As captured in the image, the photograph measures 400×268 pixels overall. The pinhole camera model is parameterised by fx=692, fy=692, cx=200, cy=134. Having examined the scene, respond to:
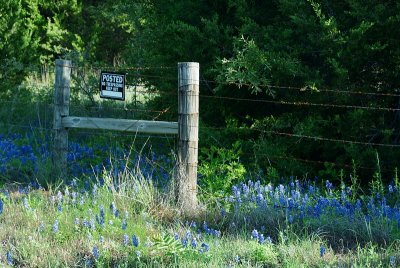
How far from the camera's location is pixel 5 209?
6371 mm

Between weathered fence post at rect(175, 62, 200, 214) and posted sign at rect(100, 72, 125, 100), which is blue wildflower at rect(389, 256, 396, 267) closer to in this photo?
weathered fence post at rect(175, 62, 200, 214)

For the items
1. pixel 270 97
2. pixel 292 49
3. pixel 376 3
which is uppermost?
pixel 376 3

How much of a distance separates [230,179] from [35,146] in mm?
3349

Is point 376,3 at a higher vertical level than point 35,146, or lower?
higher

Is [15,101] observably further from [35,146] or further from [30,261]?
[30,261]

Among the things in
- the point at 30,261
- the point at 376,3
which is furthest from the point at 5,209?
the point at 376,3

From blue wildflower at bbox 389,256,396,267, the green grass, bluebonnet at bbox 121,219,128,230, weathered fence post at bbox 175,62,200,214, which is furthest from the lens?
weathered fence post at bbox 175,62,200,214

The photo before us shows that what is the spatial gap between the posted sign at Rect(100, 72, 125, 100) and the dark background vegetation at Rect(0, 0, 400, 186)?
82 centimetres

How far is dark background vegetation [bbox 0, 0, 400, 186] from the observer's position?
7488mm

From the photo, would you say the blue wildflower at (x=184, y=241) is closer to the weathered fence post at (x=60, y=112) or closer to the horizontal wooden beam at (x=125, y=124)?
the horizontal wooden beam at (x=125, y=124)

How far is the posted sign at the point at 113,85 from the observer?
292 inches

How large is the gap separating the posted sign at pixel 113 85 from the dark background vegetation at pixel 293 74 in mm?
821

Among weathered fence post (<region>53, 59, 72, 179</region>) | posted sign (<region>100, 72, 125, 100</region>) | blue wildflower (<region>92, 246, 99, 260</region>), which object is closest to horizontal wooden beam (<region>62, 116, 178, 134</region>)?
weathered fence post (<region>53, 59, 72, 179</region>)

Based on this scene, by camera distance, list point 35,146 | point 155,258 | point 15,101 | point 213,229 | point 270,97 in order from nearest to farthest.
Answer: point 155,258 < point 213,229 < point 270,97 < point 35,146 < point 15,101
